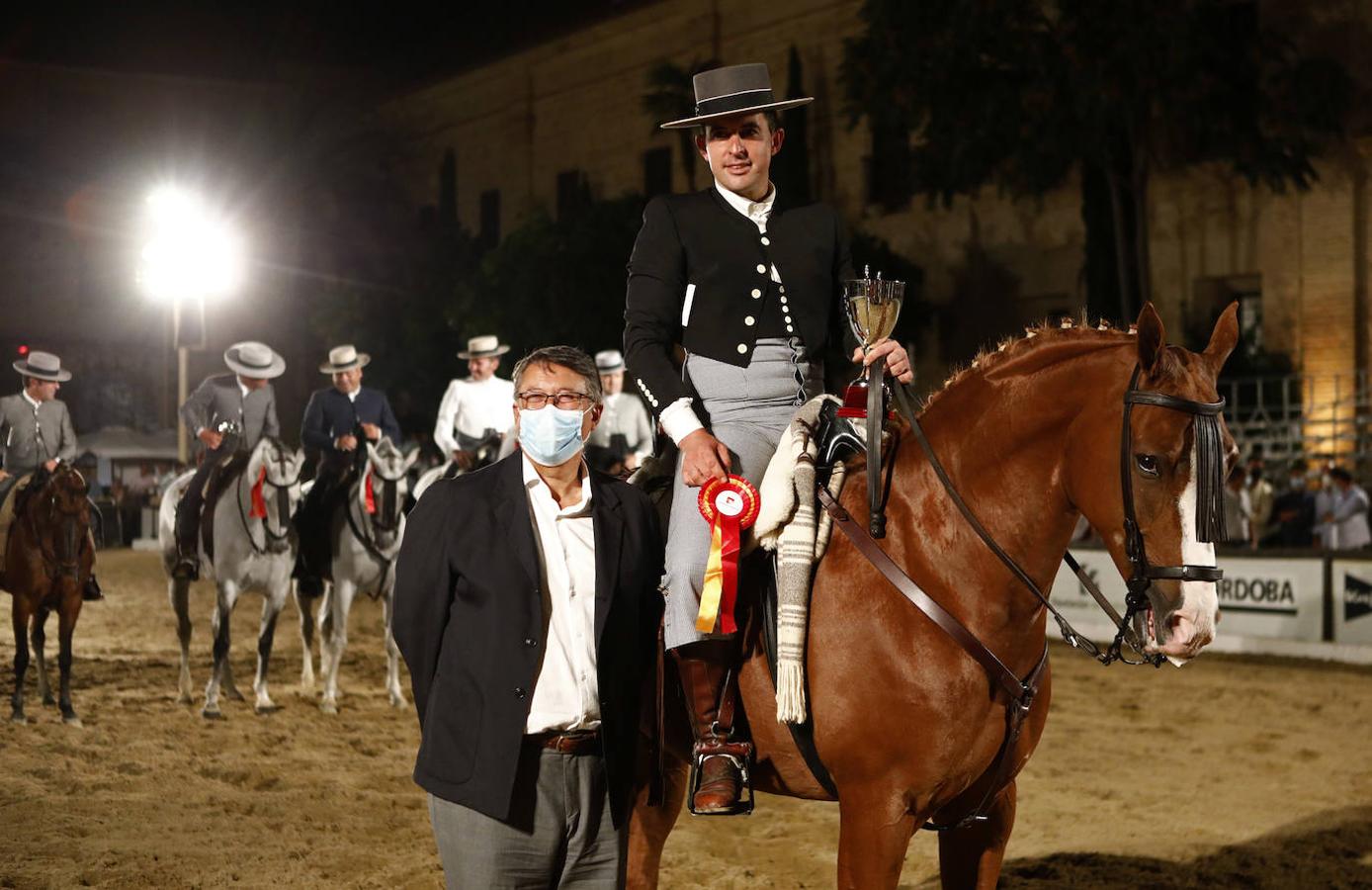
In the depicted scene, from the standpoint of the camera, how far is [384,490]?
1208 centimetres

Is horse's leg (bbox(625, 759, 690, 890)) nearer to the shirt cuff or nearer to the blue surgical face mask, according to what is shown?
the shirt cuff

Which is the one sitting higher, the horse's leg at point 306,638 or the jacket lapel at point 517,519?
the jacket lapel at point 517,519

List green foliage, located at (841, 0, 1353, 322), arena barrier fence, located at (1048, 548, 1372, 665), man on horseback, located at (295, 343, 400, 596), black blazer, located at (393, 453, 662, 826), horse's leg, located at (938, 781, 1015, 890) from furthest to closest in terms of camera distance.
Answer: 1. green foliage, located at (841, 0, 1353, 322)
2. arena barrier fence, located at (1048, 548, 1372, 665)
3. man on horseback, located at (295, 343, 400, 596)
4. horse's leg, located at (938, 781, 1015, 890)
5. black blazer, located at (393, 453, 662, 826)

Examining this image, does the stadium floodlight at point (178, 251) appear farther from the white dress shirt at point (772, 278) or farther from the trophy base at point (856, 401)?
the trophy base at point (856, 401)

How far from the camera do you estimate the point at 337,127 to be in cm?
5519

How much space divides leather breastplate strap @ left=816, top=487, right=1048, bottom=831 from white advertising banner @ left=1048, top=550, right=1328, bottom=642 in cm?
1033

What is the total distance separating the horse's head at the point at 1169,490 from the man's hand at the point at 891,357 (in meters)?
0.71

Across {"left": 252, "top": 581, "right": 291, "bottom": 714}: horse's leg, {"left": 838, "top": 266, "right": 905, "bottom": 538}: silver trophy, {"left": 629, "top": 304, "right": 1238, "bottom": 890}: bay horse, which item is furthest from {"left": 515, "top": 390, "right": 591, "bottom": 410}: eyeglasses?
{"left": 252, "top": 581, "right": 291, "bottom": 714}: horse's leg

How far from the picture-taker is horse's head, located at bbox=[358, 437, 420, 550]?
12031 millimetres

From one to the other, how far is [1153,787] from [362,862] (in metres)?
4.99

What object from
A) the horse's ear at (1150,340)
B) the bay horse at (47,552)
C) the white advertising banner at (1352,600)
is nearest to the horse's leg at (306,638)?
the bay horse at (47,552)

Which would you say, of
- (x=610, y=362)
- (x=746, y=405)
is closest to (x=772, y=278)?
(x=746, y=405)

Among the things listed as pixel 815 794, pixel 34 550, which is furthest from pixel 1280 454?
pixel 815 794

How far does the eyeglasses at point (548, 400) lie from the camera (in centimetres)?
345
